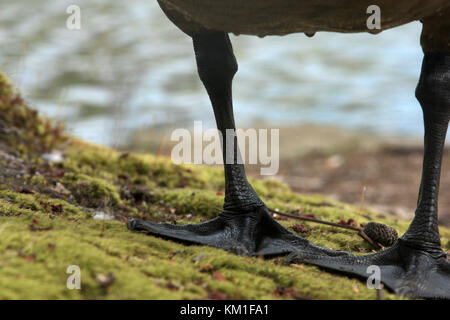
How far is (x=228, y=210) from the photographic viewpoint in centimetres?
432

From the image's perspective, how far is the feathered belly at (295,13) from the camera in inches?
135

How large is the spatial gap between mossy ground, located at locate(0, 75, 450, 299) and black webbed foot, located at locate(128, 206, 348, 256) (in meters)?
0.11

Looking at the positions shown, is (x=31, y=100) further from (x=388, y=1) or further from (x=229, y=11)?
(x=388, y=1)

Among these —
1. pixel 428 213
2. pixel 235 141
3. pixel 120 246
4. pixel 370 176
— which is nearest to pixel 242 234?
pixel 235 141

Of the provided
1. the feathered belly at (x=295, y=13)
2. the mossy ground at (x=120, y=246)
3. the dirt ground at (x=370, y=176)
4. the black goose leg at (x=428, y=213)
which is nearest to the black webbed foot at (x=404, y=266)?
the black goose leg at (x=428, y=213)

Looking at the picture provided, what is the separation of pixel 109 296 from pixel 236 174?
1.72 metres

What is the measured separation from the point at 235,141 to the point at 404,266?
4.95 feet

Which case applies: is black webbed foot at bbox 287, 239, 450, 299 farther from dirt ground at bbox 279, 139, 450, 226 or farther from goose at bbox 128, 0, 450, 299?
dirt ground at bbox 279, 139, 450, 226

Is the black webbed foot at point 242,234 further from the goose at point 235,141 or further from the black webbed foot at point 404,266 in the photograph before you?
the black webbed foot at point 404,266

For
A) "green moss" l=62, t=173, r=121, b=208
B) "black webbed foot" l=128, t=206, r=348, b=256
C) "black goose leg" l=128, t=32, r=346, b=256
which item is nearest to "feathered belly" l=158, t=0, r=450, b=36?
"black goose leg" l=128, t=32, r=346, b=256

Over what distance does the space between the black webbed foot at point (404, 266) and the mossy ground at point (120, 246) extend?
4.8 inches

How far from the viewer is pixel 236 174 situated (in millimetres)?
4320

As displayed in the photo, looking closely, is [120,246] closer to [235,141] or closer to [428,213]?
[235,141]
